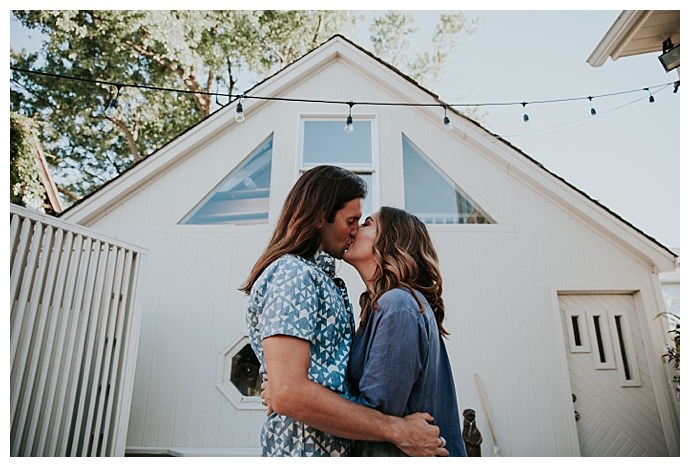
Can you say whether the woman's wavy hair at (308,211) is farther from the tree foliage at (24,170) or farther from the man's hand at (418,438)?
the tree foliage at (24,170)

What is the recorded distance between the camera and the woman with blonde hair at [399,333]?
1.15 m

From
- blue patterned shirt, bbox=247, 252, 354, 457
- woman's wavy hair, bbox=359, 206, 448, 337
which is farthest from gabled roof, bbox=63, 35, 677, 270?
blue patterned shirt, bbox=247, 252, 354, 457

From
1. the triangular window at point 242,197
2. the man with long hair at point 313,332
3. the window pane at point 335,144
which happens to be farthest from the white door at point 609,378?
the man with long hair at point 313,332

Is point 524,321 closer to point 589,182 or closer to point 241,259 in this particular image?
point 241,259

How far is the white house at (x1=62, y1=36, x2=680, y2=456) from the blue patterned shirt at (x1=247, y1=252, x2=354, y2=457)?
3131mm

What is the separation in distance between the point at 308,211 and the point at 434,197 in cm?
367

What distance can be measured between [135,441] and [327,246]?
3.66 metres

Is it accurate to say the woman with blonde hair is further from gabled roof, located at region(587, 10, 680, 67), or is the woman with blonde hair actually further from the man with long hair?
gabled roof, located at region(587, 10, 680, 67)

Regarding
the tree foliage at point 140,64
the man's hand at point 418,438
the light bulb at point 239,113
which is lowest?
the man's hand at point 418,438

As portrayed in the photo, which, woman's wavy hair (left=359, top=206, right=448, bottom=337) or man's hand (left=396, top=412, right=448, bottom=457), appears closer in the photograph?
man's hand (left=396, top=412, right=448, bottom=457)

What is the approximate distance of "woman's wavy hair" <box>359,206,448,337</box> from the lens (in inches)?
53.2

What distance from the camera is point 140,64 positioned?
30.9 feet

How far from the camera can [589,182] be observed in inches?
303

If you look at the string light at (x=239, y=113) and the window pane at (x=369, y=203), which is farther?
the window pane at (x=369, y=203)
